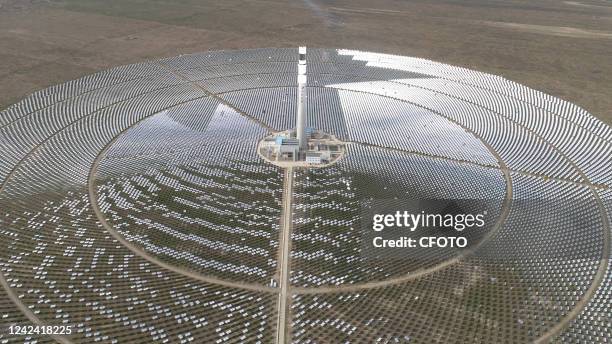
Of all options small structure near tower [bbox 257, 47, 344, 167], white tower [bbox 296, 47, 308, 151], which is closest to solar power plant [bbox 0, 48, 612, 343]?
small structure near tower [bbox 257, 47, 344, 167]

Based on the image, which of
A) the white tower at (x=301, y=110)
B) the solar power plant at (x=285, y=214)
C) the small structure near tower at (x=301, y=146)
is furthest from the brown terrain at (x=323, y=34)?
the white tower at (x=301, y=110)

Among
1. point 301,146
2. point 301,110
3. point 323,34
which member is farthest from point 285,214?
point 323,34

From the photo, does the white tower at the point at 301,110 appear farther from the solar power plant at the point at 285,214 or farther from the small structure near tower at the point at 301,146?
the solar power plant at the point at 285,214

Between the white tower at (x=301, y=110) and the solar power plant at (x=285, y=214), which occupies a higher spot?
the white tower at (x=301, y=110)

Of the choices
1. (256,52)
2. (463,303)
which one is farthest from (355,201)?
(256,52)

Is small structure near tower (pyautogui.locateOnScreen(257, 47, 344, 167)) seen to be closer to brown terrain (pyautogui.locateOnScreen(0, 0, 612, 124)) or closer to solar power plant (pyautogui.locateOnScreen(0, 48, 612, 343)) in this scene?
solar power plant (pyautogui.locateOnScreen(0, 48, 612, 343))

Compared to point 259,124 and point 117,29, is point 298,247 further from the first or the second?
point 117,29

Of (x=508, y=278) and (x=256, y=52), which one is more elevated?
(x=256, y=52)

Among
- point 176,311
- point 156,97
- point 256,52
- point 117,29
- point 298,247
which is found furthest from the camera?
point 117,29
